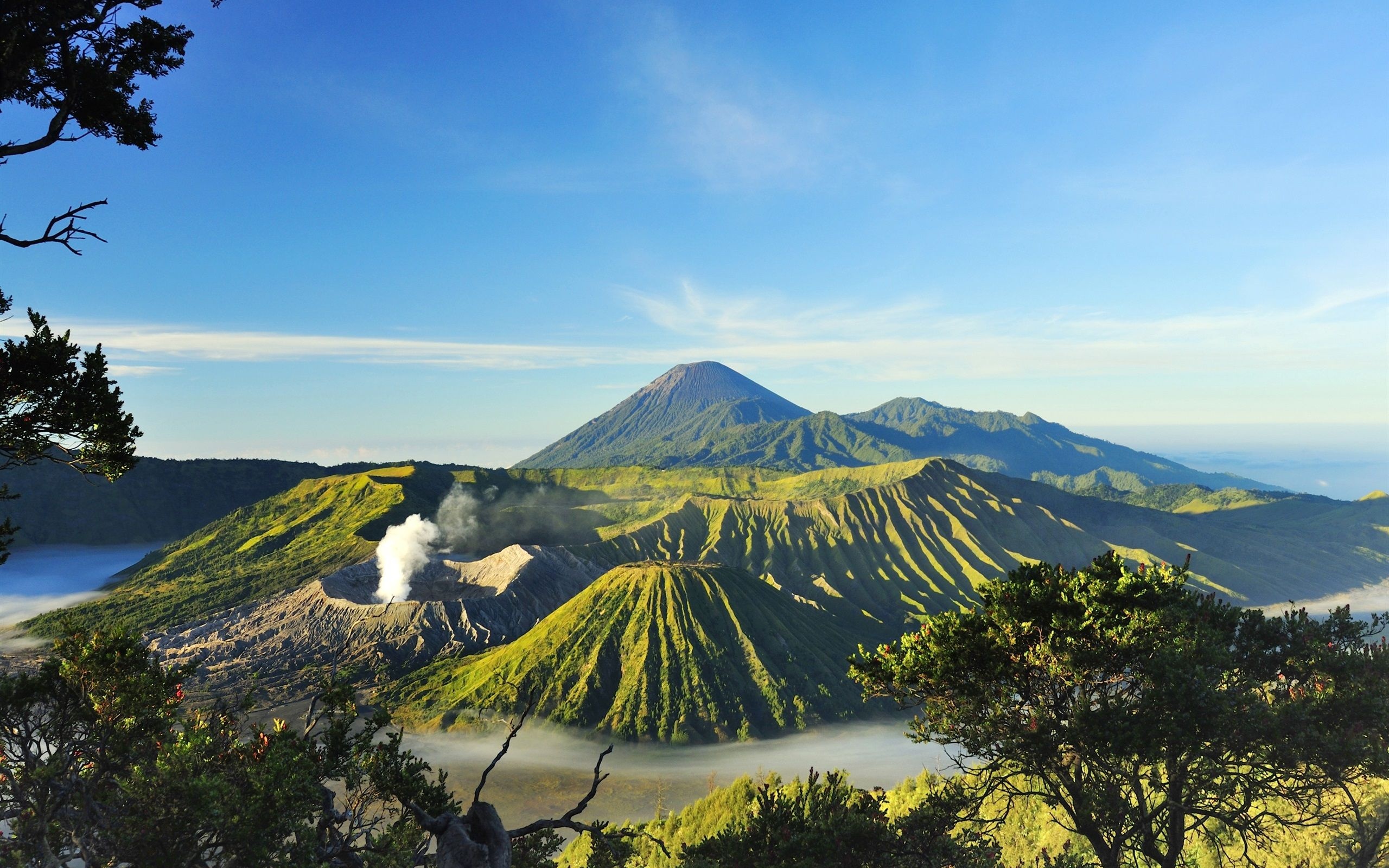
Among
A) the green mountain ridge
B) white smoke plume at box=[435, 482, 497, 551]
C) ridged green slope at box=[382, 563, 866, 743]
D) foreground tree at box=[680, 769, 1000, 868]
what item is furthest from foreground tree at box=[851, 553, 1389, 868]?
white smoke plume at box=[435, 482, 497, 551]

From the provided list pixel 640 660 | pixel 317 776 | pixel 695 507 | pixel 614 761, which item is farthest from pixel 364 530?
pixel 317 776

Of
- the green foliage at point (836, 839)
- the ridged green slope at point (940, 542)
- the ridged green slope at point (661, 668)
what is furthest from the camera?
the ridged green slope at point (940, 542)

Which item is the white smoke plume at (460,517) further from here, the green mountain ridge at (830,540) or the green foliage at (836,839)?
the green foliage at (836,839)

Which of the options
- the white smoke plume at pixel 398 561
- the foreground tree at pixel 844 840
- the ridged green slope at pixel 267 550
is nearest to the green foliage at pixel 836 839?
the foreground tree at pixel 844 840

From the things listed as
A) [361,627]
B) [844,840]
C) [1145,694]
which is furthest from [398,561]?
[1145,694]

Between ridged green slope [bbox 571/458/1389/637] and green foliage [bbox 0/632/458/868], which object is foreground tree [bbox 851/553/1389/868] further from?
ridged green slope [bbox 571/458/1389/637]

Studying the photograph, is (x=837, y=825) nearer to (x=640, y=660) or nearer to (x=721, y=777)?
(x=721, y=777)

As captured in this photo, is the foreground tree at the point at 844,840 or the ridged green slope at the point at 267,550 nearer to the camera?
the foreground tree at the point at 844,840
